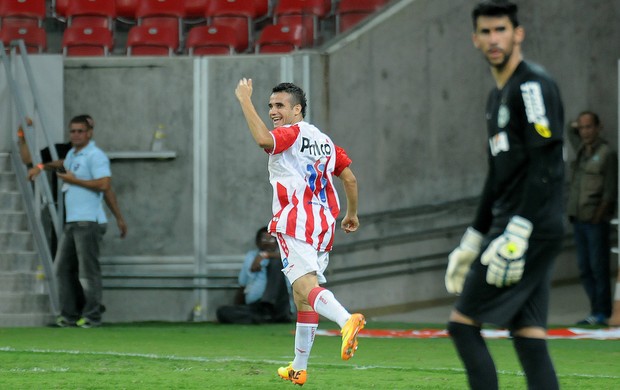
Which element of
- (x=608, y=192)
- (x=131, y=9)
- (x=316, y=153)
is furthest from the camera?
(x=131, y=9)

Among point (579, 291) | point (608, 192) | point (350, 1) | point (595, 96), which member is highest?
point (350, 1)

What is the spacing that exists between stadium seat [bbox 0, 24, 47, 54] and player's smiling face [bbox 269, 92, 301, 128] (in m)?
8.37

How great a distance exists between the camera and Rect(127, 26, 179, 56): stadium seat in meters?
15.6

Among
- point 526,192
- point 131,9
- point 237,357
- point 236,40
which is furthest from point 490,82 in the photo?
point 526,192

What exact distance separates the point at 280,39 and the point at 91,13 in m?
2.93

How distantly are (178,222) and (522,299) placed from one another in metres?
10.4

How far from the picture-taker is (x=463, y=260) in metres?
4.62

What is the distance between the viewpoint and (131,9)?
16.8 meters

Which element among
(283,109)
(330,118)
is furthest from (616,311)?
(283,109)

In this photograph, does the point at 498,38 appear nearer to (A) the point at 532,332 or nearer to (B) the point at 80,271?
(A) the point at 532,332

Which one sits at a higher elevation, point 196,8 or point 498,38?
point 196,8

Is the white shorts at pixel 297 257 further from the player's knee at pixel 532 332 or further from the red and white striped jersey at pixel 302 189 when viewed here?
the player's knee at pixel 532 332

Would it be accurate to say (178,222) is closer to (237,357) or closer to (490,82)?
(490,82)

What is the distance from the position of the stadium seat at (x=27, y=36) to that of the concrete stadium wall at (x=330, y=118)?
40.2 inches
